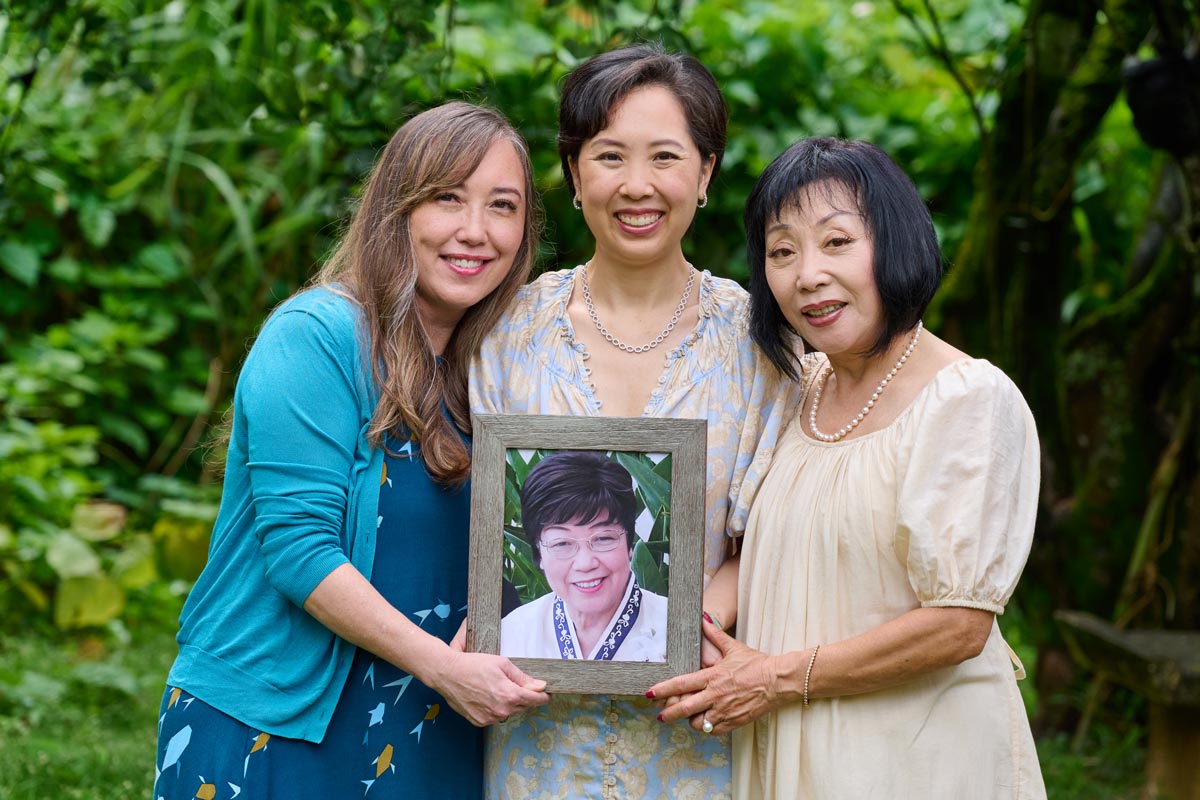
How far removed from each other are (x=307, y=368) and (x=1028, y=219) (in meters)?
3.08

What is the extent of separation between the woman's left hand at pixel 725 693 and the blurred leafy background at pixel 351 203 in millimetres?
1333

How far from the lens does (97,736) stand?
4.56 metres

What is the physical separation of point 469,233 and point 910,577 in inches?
41.0

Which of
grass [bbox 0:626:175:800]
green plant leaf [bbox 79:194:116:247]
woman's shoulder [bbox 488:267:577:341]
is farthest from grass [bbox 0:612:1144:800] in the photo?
woman's shoulder [bbox 488:267:577:341]

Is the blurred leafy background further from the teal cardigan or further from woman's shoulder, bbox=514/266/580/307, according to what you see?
the teal cardigan

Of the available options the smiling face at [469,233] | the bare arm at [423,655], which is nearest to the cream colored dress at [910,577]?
the bare arm at [423,655]

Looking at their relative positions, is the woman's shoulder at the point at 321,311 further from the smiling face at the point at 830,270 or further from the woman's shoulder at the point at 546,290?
the smiling face at the point at 830,270

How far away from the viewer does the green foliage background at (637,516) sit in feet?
7.37

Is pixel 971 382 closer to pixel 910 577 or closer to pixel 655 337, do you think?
pixel 910 577

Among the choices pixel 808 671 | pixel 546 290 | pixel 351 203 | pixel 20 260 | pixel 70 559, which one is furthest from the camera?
pixel 20 260

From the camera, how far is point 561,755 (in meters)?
2.43

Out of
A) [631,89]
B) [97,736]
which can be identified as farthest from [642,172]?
[97,736]

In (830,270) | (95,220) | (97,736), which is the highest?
(95,220)

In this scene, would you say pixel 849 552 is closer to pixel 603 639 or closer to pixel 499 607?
pixel 603 639
